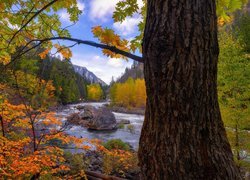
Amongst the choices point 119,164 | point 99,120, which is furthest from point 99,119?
point 119,164

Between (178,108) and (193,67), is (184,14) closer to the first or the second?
(193,67)

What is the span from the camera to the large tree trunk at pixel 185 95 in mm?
1526

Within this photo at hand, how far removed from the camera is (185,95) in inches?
60.1

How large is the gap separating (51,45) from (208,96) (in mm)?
3260

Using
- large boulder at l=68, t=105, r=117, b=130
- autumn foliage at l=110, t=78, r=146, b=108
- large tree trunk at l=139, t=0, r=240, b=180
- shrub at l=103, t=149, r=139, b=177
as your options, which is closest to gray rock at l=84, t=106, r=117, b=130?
large boulder at l=68, t=105, r=117, b=130

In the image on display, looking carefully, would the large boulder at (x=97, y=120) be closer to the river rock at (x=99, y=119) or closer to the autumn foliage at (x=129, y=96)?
the river rock at (x=99, y=119)

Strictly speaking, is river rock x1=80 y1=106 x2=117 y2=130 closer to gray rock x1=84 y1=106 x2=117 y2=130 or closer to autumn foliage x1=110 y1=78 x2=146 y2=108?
gray rock x1=84 y1=106 x2=117 y2=130

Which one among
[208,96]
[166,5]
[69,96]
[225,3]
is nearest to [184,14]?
[166,5]

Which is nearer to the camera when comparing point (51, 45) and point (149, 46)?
point (149, 46)

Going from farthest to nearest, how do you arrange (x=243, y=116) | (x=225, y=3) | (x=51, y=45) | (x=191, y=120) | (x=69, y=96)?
1. (x=69, y=96)
2. (x=243, y=116)
3. (x=51, y=45)
4. (x=225, y=3)
5. (x=191, y=120)

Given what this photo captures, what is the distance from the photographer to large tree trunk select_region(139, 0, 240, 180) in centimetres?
153

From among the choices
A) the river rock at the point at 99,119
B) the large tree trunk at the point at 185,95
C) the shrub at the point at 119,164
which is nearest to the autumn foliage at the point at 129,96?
the river rock at the point at 99,119

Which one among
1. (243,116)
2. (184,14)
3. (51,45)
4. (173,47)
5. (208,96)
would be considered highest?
(51,45)

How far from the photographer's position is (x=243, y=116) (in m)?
9.09
